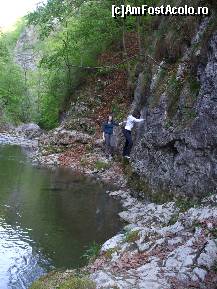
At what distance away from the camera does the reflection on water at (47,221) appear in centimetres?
1130

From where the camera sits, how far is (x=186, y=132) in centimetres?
1480

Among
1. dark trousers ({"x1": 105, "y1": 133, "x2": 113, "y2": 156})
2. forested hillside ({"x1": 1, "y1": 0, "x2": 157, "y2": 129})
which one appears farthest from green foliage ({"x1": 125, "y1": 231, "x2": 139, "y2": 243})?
forested hillside ({"x1": 1, "y1": 0, "x2": 157, "y2": 129})

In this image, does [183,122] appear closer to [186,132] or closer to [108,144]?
[186,132]

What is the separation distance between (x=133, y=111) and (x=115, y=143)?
3.49m

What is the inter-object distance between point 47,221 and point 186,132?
554 centimetres

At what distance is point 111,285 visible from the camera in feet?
27.7

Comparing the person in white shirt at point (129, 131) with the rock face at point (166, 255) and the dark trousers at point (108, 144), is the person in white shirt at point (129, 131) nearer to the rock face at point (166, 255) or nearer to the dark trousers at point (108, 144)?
the dark trousers at point (108, 144)

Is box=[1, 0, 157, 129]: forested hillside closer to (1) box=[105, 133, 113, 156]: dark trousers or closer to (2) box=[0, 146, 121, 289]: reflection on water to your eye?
(1) box=[105, 133, 113, 156]: dark trousers

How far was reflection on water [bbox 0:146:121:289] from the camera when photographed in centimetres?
1130

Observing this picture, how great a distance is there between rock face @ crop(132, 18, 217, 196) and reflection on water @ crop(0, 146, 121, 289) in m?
2.27

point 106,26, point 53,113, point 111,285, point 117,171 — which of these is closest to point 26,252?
point 111,285

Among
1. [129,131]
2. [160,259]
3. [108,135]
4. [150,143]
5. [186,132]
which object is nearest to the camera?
[160,259]

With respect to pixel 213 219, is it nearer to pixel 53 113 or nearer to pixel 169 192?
pixel 169 192

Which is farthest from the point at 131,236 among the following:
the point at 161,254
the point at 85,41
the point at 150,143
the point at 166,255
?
the point at 85,41
